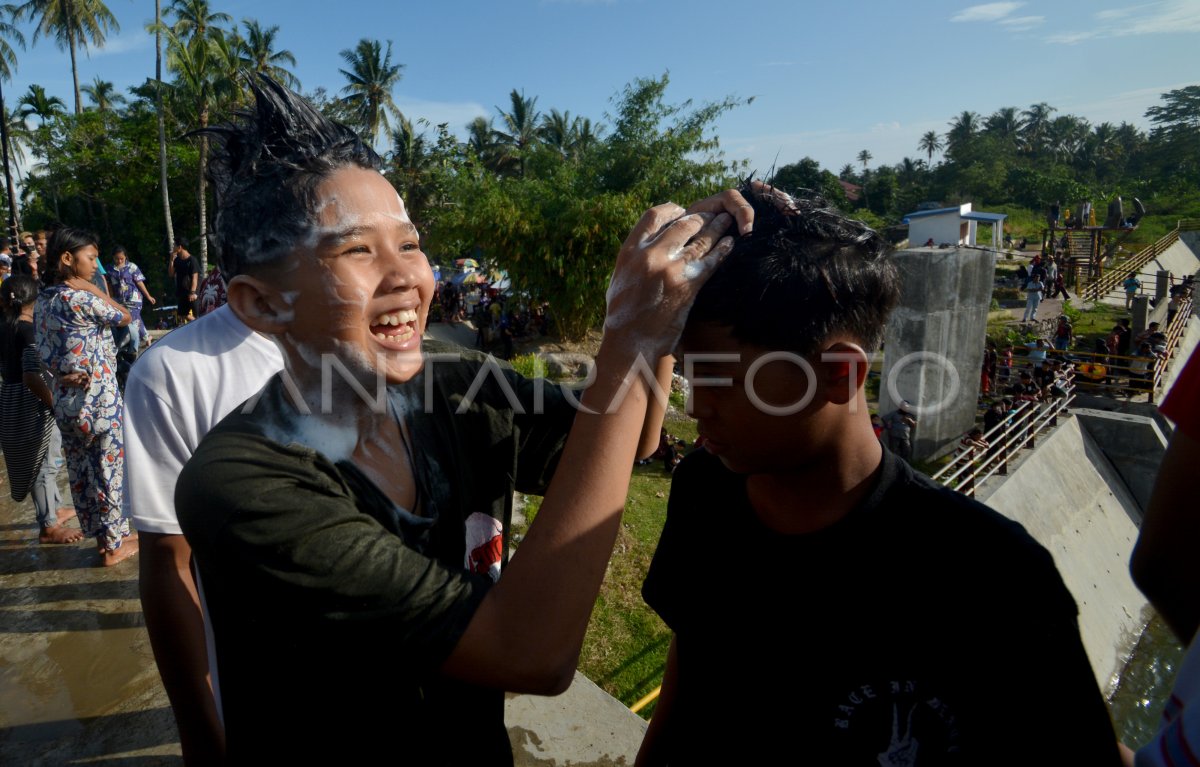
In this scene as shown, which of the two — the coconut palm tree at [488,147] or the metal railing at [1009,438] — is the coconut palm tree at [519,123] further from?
the metal railing at [1009,438]

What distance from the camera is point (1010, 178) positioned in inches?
1785

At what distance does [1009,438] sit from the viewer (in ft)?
33.0

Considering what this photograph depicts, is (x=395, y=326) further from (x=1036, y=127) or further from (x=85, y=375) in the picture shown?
(x=1036, y=127)

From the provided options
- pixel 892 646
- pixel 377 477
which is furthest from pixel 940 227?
pixel 377 477

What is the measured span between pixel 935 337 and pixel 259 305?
10.2 metres

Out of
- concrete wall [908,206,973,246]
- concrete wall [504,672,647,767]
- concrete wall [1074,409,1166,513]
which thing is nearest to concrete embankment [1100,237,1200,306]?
concrete wall [908,206,973,246]

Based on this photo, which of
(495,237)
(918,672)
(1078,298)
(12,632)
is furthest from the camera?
(1078,298)

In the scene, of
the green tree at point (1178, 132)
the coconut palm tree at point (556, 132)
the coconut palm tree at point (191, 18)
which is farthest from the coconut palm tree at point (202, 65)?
the green tree at point (1178, 132)

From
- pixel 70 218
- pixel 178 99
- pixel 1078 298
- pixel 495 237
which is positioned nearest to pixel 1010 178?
pixel 1078 298

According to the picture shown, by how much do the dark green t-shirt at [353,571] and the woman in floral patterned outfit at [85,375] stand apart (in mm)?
3359

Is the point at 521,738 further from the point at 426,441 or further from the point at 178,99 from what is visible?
the point at 178,99

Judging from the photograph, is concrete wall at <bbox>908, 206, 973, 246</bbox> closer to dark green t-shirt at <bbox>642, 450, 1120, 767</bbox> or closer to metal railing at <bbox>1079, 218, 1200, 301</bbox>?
metal railing at <bbox>1079, 218, 1200, 301</bbox>

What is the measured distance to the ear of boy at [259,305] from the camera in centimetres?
130

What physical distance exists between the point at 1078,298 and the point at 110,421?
26411 millimetres
